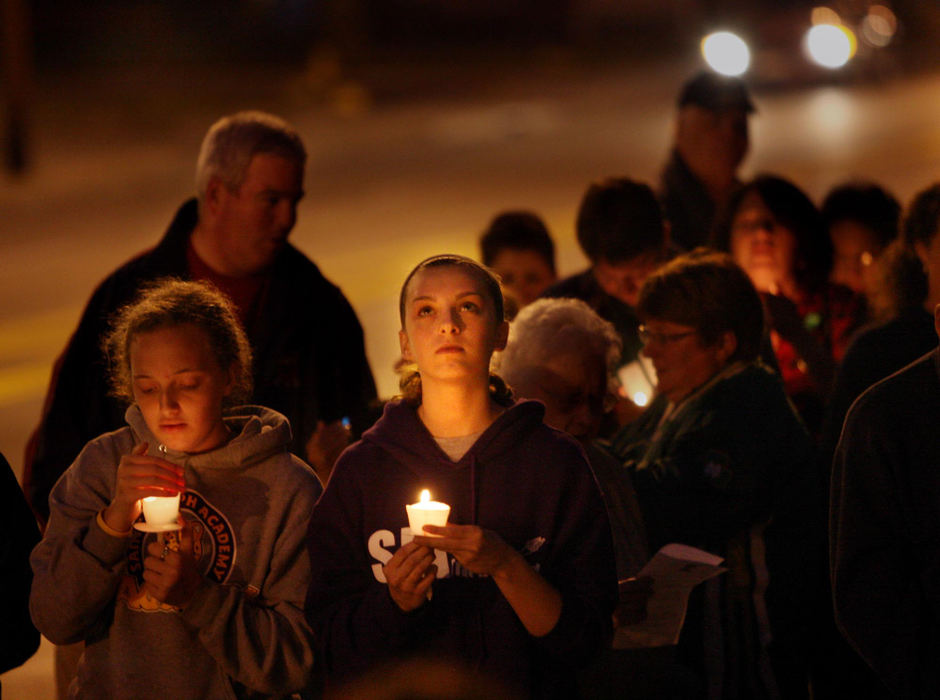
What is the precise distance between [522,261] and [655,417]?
2.61m

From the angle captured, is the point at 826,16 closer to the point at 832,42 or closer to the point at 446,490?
the point at 832,42

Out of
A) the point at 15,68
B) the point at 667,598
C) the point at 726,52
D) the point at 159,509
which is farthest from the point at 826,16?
the point at 159,509

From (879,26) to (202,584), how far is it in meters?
25.9

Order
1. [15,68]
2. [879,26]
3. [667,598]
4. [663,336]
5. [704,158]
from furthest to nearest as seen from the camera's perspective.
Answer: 1. [879,26]
2. [15,68]
3. [704,158]
4. [663,336]
5. [667,598]

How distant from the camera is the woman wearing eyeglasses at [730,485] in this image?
4918 mm

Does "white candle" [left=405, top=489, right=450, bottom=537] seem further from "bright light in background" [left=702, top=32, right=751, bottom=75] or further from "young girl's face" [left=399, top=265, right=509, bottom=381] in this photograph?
"bright light in background" [left=702, top=32, right=751, bottom=75]

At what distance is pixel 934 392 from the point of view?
3.86 meters

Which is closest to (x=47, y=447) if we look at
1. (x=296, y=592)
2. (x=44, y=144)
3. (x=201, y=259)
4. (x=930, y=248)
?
(x=201, y=259)

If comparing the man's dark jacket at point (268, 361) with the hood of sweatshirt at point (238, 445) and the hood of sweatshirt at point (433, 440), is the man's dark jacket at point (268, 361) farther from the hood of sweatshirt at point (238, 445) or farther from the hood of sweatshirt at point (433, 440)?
the hood of sweatshirt at point (433, 440)

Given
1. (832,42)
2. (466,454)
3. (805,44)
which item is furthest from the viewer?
(805,44)

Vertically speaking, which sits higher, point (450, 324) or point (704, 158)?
point (704, 158)

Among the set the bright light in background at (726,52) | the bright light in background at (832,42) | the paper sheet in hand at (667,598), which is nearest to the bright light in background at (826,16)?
the bright light in background at (832,42)

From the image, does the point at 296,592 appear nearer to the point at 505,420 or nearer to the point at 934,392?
the point at 505,420

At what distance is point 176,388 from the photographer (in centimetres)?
416
